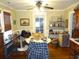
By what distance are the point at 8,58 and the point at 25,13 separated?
517cm

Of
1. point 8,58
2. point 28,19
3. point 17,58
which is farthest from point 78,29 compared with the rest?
point 28,19

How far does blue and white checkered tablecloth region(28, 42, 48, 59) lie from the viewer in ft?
16.0

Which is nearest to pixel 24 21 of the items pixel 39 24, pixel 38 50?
pixel 39 24

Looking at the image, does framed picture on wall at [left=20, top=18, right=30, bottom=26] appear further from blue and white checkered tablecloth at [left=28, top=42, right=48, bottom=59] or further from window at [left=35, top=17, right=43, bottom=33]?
blue and white checkered tablecloth at [left=28, top=42, right=48, bottom=59]

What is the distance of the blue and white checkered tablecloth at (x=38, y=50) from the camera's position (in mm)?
4871

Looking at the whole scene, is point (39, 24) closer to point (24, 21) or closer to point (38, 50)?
point (24, 21)

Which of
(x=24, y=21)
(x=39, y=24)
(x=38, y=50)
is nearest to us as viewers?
(x=38, y=50)

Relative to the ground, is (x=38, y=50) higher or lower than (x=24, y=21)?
lower

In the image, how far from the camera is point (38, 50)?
489 centimetres

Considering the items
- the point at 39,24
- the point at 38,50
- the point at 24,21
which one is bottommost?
the point at 38,50

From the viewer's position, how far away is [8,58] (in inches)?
214

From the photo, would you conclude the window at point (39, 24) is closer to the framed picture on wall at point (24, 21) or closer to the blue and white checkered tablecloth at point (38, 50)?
the framed picture on wall at point (24, 21)

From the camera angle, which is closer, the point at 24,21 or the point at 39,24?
the point at 24,21

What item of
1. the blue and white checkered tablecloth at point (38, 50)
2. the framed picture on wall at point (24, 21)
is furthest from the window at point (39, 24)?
the blue and white checkered tablecloth at point (38, 50)
